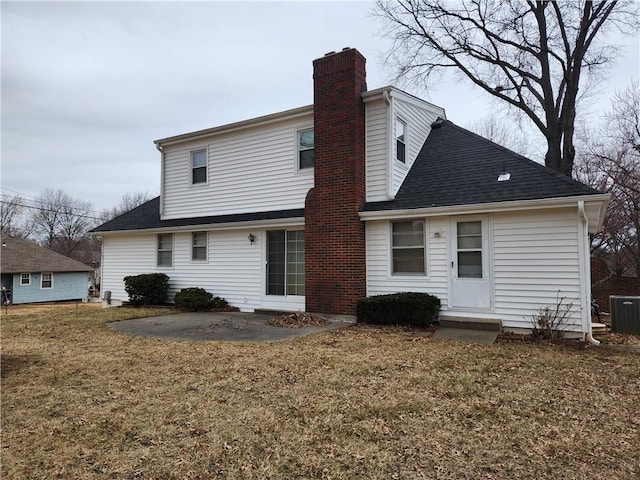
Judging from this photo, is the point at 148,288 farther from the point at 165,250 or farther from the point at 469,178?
the point at 469,178

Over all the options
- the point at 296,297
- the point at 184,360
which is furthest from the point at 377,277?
the point at 184,360

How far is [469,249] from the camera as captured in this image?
8.64 m

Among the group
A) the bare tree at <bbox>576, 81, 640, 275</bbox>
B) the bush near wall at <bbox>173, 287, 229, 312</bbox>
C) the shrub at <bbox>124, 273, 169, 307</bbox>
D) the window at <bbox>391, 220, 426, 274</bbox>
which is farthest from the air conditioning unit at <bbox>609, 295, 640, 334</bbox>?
the shrub at <bbox>124, 273, 169, 307</bbox>

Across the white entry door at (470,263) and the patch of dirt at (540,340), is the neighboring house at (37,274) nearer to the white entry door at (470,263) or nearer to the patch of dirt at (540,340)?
the white entry door at (470,263)

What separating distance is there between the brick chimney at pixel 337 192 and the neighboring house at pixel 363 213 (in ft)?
0.10

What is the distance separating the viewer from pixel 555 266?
774cm

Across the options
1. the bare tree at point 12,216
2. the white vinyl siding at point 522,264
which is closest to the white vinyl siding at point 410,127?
the white vinyl siding at point 522,264

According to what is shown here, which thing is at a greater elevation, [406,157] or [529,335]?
[406,157]

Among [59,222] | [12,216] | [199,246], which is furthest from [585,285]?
[59,222]

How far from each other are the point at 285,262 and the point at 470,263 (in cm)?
492

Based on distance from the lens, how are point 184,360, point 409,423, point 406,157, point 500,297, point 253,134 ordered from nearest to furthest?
1. point 409,423
2. point 184,360
3. point 500,297
4. point 406,157
5. point 253,134

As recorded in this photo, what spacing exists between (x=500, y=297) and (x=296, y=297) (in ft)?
16.8

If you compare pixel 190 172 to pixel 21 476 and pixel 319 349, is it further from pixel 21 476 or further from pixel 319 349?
pixel 21 476

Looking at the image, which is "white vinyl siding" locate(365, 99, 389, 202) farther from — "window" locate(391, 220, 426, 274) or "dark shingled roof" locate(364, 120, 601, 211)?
"window" locate(391, 220, 426, 274)
